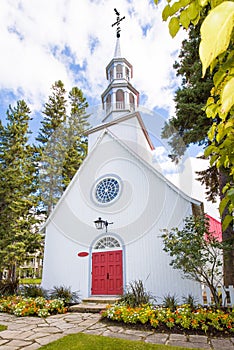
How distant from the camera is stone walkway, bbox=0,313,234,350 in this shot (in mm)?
4523

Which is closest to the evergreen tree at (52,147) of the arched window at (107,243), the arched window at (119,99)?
the arched window at (119,99)

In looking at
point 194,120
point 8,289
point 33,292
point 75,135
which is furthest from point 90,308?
point 75,135

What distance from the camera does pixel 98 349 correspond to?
4.18 meters

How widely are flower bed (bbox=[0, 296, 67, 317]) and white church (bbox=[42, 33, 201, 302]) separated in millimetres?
1627

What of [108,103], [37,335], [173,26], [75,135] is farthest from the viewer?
[75,135]

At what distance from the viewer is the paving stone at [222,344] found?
14.0ft

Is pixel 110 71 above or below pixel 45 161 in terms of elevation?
above

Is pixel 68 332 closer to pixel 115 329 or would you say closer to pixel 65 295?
pixel 115 329

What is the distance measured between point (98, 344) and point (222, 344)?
2340 mm

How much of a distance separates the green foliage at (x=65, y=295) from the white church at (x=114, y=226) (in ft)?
0.74

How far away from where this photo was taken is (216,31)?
582mm

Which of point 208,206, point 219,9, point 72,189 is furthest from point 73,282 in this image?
point 219,9

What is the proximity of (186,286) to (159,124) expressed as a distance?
711 cm

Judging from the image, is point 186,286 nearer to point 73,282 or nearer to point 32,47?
point 73,282
